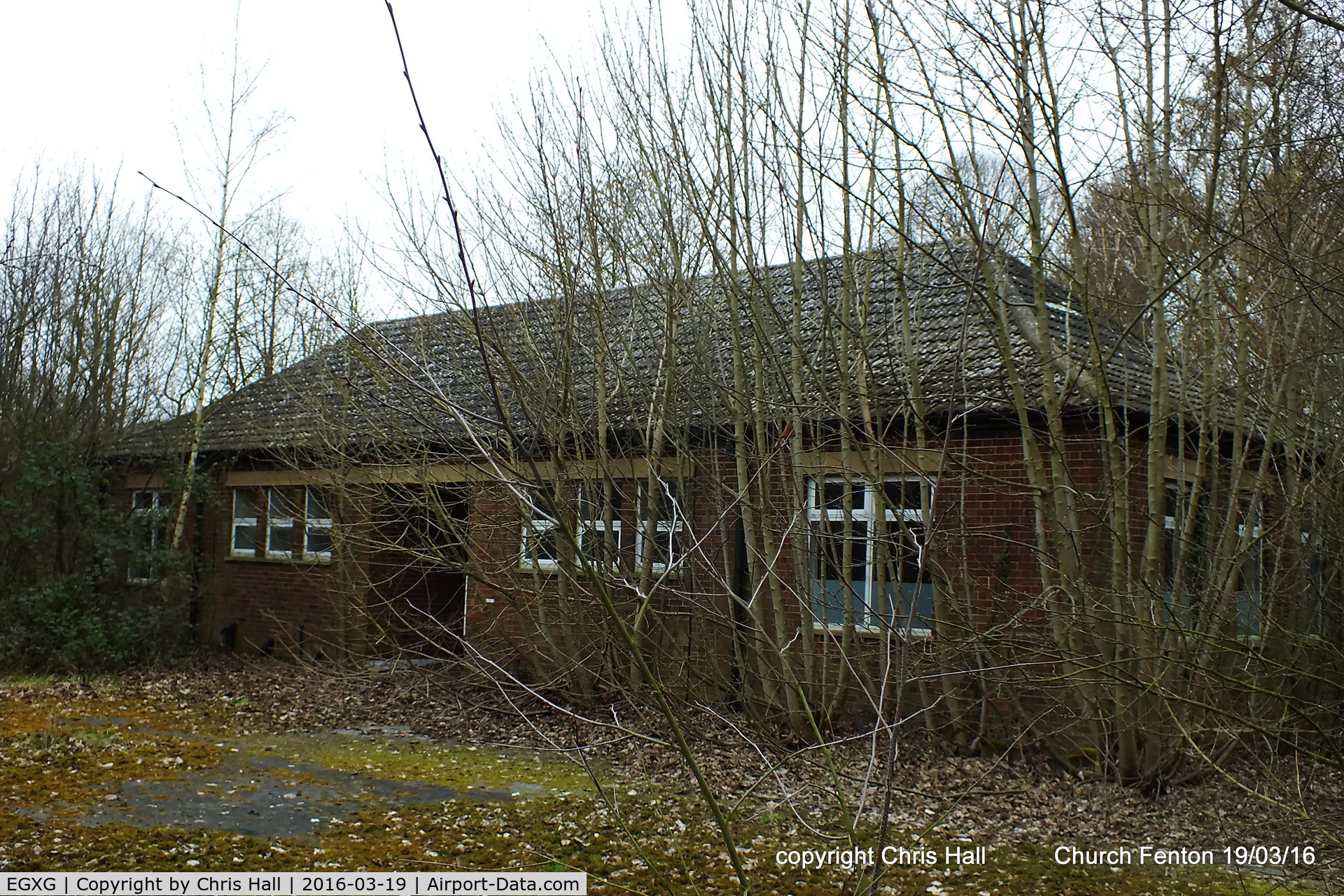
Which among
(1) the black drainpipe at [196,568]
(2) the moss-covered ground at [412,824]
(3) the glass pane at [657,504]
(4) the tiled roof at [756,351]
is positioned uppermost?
(4) the tiled roof at [756,351]

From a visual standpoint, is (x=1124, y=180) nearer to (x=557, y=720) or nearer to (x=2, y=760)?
(x=557, y=720)

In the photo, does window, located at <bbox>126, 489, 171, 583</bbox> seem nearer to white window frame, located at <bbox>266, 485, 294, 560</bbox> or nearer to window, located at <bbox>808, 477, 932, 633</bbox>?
white window frame, located at <bbox>266, 485, 294, 560</bbox>

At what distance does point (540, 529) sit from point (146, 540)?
13104 mm

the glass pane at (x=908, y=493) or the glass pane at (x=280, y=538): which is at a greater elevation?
the glass pane at (x=908, y=493)

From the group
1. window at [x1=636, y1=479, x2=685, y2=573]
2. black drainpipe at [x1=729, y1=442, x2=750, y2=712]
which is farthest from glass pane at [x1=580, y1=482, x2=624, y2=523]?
black drainpipe at [x1=729, y1=442, x2=750, y2=712]

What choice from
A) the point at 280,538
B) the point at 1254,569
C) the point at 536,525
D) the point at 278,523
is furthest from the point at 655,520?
the point at 280,538

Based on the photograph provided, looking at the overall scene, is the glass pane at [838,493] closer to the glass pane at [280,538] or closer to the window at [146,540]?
the glass pane at [280,538]

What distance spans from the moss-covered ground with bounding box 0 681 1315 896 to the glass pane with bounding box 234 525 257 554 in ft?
22.8

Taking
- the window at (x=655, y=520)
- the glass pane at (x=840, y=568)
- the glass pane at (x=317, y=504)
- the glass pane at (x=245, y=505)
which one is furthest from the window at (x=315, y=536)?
the glass pane at (x=840, y=568)

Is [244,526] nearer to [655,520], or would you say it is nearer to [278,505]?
[278,505]

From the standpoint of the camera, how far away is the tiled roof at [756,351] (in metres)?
8.32

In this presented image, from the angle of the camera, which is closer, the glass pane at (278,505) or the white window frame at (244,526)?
the glass pane at (278,505)

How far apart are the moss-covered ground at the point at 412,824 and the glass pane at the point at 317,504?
4018 mm

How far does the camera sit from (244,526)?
54.5 ft
